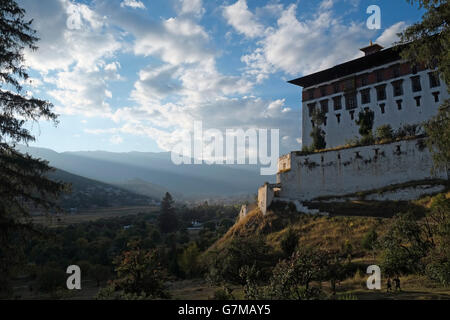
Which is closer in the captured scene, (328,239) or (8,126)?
(8,126)

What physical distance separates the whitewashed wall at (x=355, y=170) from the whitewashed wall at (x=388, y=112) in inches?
318

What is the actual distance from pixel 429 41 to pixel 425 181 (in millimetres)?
26148

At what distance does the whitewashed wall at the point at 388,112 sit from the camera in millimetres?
40906

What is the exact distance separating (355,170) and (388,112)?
40.7 feet

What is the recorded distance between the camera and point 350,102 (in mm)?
48625

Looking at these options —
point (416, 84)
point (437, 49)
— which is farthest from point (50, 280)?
point (416, 84)

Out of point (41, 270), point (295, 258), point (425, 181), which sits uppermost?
point (425, 181)

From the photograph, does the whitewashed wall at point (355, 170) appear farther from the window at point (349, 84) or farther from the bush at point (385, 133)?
the window at point (349, 84)

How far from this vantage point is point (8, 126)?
14555 mm

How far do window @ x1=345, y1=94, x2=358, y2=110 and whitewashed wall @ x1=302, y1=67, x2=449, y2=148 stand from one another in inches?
19.7

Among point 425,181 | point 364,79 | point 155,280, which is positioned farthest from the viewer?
point 364,79

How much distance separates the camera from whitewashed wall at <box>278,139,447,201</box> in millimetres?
35406
